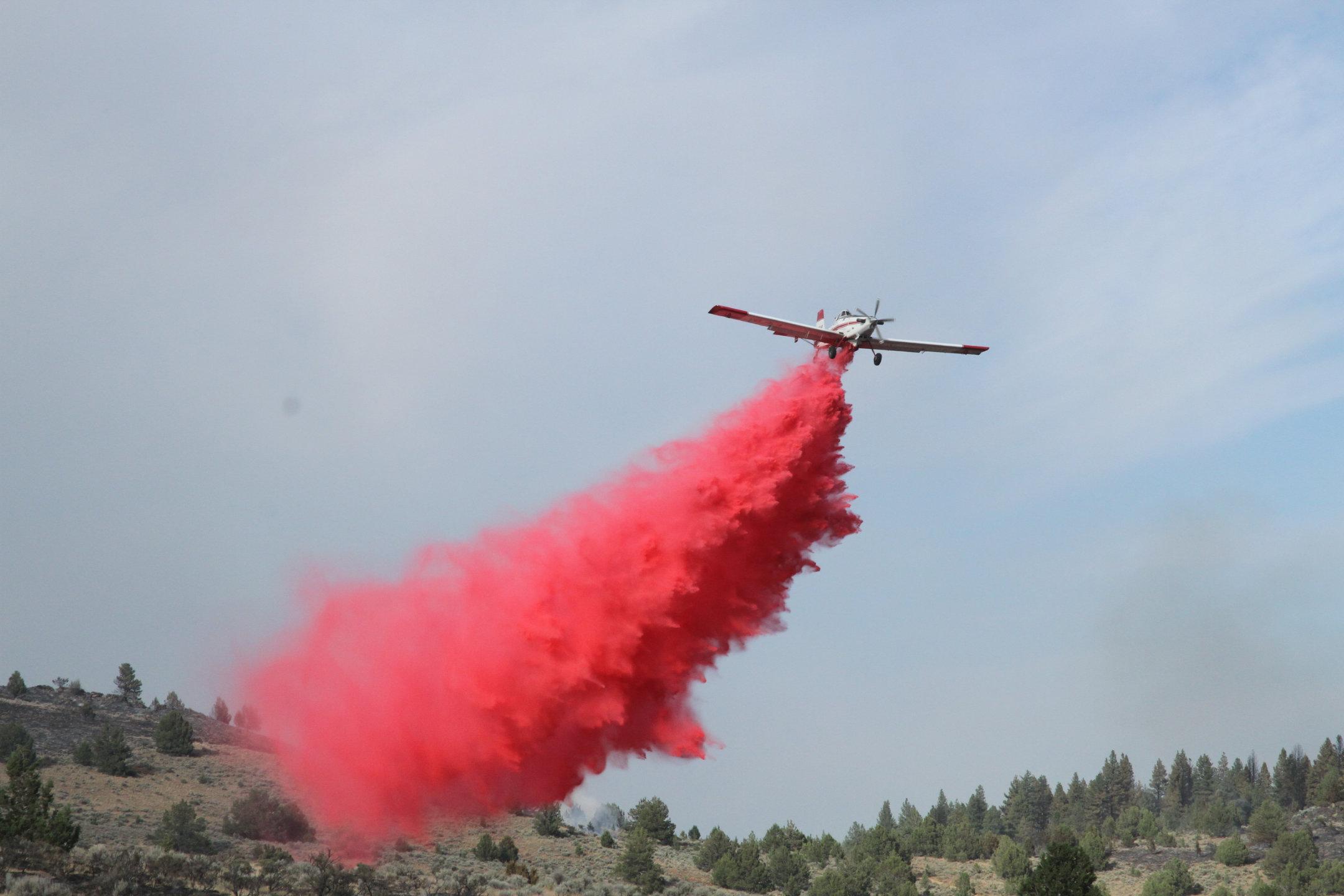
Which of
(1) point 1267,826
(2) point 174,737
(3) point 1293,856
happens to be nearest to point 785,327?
(2) point 174,737

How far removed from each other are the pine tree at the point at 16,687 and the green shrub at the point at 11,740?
62.3 ft

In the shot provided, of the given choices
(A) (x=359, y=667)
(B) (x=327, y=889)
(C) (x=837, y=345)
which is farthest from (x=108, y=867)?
(C) (x=837, y=345)

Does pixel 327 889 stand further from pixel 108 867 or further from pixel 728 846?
pixel 728 846

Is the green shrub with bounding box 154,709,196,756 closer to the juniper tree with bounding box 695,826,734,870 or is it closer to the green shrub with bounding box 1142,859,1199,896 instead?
the juniper tree with bounding box 695,826,734,870

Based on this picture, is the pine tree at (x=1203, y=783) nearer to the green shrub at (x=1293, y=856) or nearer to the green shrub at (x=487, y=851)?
the green shrub at (x=1293, y=856)

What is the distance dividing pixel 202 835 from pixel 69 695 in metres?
43.1

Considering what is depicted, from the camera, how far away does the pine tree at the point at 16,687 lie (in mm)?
89188

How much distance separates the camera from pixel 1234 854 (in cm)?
9525

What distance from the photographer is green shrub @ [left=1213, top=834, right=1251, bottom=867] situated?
9519 cm

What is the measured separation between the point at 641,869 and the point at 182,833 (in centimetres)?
2311

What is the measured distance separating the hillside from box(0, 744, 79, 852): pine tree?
42.7 inches

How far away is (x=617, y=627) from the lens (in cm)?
4006

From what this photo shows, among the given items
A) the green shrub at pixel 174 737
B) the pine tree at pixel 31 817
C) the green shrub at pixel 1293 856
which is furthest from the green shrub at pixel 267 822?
the green shrub at pixel 1293 856

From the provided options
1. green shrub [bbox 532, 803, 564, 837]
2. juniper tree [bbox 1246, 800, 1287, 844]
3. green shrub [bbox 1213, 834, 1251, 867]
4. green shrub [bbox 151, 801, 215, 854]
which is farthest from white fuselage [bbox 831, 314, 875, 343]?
juniper tree [bbox 1246, 800, 1287, 844]
